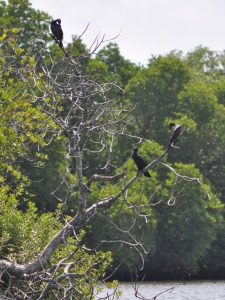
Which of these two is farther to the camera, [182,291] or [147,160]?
[147,160]

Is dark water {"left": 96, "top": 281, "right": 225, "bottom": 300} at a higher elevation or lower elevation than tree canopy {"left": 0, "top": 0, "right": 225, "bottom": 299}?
lower

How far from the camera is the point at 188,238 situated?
176ft

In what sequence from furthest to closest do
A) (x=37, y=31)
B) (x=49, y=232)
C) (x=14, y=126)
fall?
1. (x=37, y=31)
2. (x=14, y=126)
3. (x=49, y=232)

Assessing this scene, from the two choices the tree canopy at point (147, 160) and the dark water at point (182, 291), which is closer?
the dark water at point (182, 291)

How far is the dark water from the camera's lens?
3853 cm

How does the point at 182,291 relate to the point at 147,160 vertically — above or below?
below

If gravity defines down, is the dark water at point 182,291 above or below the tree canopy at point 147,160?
below

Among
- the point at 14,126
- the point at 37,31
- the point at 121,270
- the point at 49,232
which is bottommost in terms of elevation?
the point at 121,270

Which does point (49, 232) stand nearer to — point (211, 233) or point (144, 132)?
point (211, 233)

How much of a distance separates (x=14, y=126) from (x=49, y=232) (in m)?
2.77

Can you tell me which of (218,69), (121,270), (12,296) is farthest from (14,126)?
(218,69)

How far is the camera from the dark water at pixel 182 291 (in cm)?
3853

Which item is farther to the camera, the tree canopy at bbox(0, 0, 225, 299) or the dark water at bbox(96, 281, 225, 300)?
the tree canopy at bbox(0, 0, 225, 299)

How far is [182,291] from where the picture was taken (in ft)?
140
